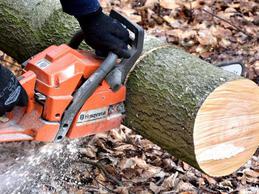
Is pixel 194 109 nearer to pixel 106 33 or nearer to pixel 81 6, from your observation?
pixel 106 33

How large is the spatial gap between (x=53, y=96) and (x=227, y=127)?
0.95 meters

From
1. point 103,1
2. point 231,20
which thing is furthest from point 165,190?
point 103,1

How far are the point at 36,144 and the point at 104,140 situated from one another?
498mm

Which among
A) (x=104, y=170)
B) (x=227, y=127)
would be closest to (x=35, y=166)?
(x=104, y=170)

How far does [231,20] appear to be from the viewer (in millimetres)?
5059

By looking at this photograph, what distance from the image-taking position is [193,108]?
2.65 metres

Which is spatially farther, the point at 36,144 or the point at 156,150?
the point at 156,150

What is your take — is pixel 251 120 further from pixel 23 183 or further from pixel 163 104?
pixel 23 183

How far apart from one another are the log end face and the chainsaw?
490mm

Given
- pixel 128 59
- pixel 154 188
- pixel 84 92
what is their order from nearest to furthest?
pixel 84 92 → pixel 128 59 → pixel 154 188

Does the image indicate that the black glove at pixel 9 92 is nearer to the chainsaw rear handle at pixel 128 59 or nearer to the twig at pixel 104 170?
the chainsaw rear handle at pixel 128 59

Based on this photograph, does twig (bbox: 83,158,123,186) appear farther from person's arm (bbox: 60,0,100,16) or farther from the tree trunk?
person's arm (bbox: 60,0,100,16)

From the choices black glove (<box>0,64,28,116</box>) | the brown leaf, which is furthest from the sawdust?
black glove (<box>0,64,28,116</box>)

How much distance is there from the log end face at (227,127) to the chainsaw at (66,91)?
49cm
